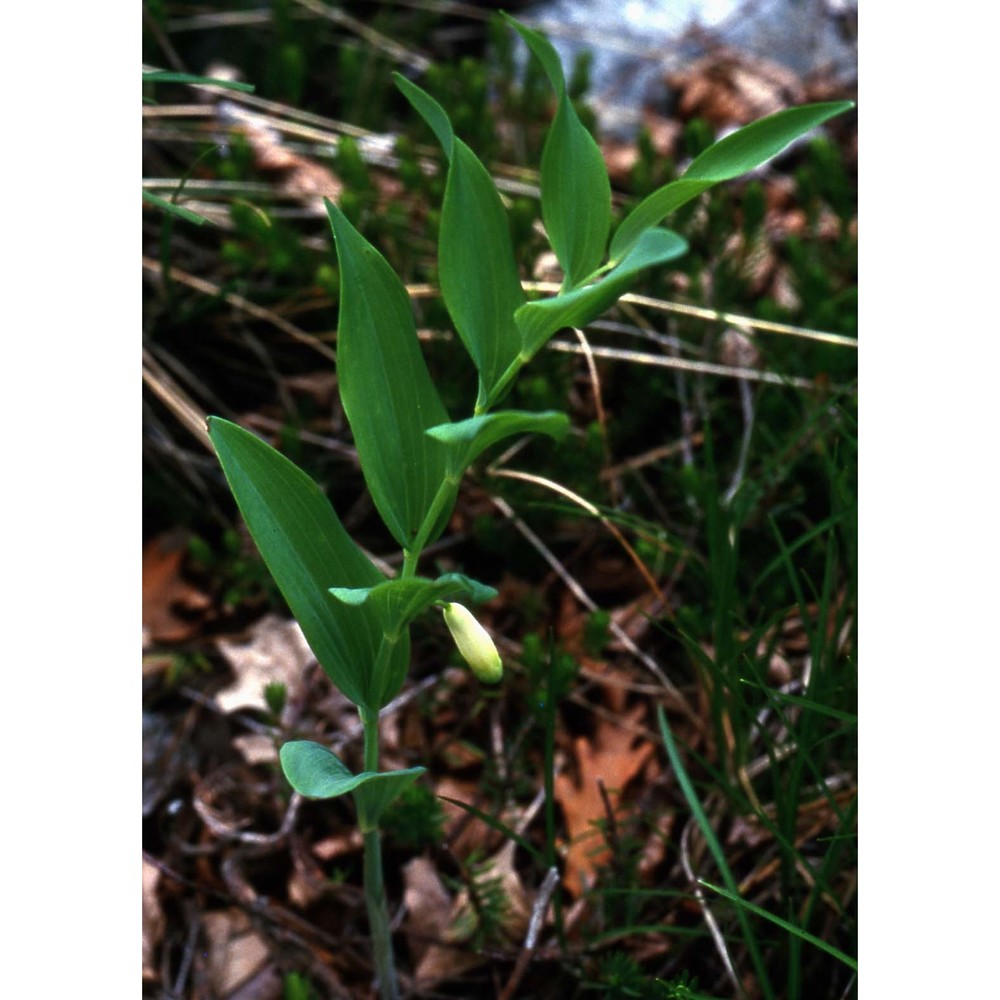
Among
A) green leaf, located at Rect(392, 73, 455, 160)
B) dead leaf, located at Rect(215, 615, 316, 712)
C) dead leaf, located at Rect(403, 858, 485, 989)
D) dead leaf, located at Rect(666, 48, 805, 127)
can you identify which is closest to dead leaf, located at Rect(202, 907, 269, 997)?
dead leaf, located at Rect(403, 858, 485, 989)

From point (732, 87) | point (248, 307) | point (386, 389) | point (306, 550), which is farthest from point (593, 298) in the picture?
point (732, 87)

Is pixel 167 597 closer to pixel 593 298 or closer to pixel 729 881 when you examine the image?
pixel 729 881

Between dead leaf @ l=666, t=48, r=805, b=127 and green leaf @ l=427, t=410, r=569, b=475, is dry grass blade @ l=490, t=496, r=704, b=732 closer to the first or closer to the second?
green leaf @ l=427, t=410, r=569, b=475

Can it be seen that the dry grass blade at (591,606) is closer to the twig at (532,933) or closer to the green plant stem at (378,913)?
the twig at (532,933)

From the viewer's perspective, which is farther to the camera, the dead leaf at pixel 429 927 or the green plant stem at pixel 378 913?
the dead leaf at pixel 429 927

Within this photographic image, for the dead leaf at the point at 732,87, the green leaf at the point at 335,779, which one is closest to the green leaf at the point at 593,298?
the green leaf at the point at 335,779
